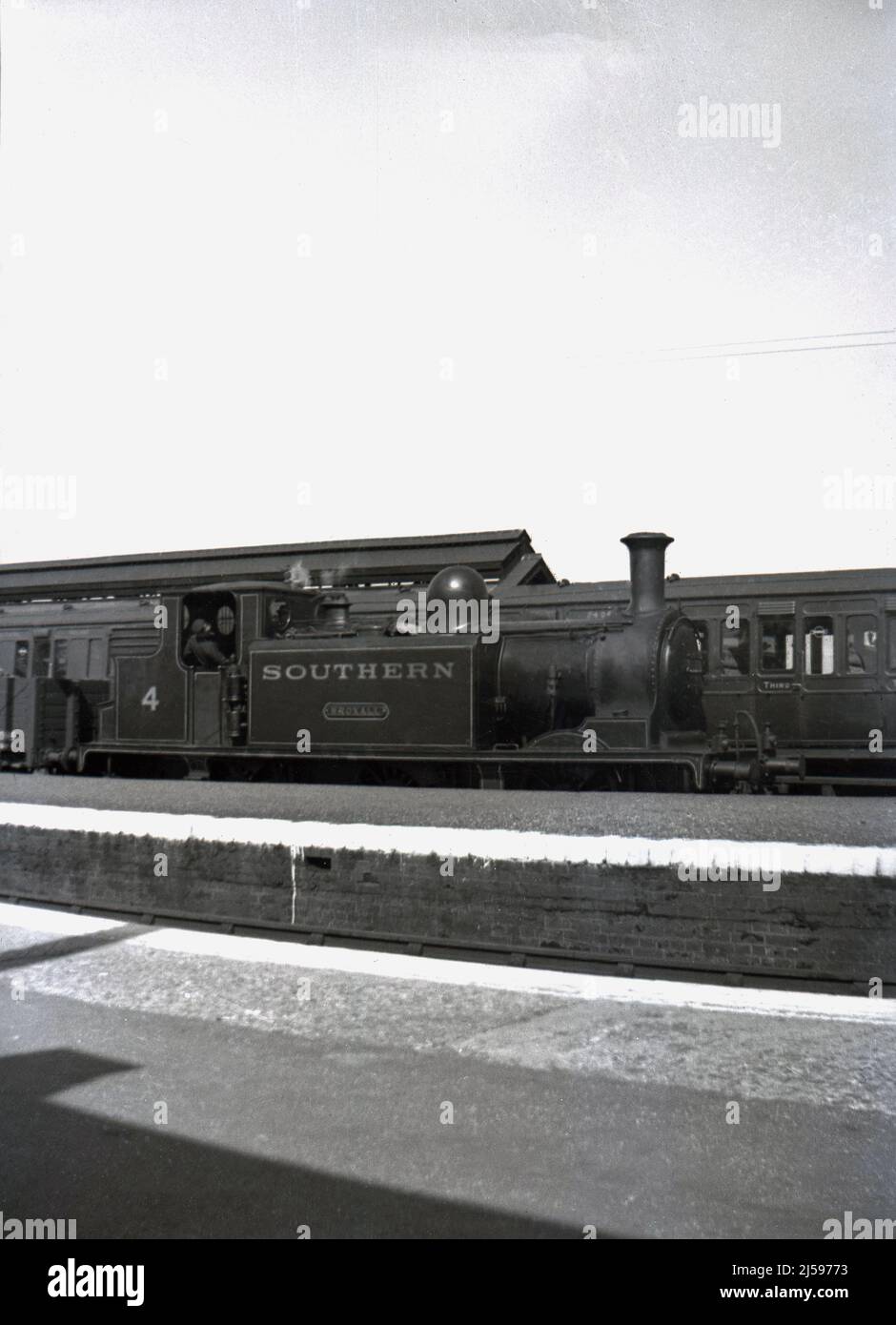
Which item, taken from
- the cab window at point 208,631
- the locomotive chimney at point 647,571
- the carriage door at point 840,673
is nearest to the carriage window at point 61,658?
the cab window at point 208,631

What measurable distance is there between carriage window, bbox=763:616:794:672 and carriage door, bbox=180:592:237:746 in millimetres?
6740

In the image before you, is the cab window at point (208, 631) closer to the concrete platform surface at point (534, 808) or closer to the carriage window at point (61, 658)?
the concrete platform surface at point (534, 808)

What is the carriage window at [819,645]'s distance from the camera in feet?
48.4

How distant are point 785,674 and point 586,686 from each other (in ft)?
12.7

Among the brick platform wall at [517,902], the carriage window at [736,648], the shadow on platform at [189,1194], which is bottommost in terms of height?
the shadow on platform at [189,1194]

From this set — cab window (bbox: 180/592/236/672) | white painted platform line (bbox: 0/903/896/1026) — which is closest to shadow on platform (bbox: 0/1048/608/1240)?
white painted platform line (bbox: 0/903/896/1026)

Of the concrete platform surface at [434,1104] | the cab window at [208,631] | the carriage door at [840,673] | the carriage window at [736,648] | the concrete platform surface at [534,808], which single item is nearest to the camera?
the concrete platform surface at [434,1104]

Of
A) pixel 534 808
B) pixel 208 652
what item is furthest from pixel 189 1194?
pixel 208 652

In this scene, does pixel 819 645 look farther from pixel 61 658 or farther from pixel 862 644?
pixel 61 658

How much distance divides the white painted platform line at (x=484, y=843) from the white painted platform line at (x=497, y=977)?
0.71 meters

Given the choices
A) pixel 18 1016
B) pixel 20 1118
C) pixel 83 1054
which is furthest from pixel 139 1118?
pixel 18 1016

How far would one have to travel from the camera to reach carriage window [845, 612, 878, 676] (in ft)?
47.5
